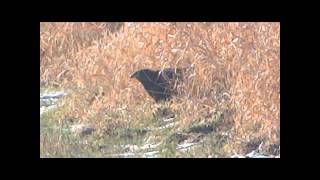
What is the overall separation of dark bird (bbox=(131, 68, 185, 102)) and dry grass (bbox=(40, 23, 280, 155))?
35 millimetres

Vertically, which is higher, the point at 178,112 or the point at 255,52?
the point at 255,52

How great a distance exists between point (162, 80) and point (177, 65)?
0.13 meters

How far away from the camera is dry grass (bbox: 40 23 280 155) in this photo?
16.6 ft

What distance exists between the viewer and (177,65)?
5.12 m

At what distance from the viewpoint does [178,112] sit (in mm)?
5094

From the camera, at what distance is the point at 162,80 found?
5137 millimetres
